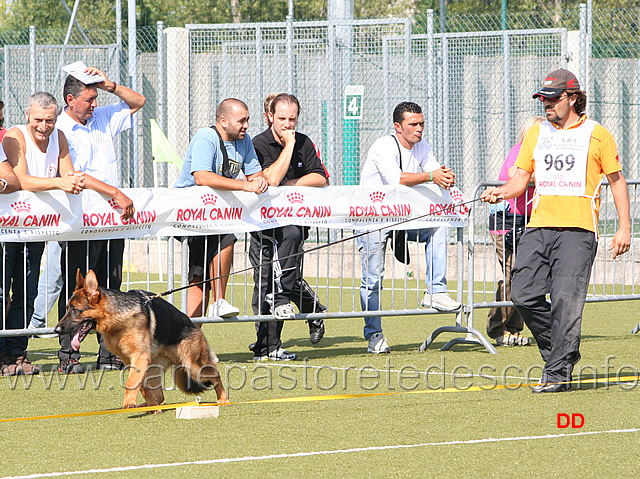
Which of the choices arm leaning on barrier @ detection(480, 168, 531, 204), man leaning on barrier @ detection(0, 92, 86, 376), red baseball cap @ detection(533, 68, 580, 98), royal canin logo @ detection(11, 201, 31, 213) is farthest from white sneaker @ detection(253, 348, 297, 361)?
red baseball cap @ detection(533, 68, 580, 98)

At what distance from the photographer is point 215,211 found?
841 centimetres

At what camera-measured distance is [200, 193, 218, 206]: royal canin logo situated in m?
8.36

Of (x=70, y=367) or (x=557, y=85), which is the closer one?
(x=557, y=85)

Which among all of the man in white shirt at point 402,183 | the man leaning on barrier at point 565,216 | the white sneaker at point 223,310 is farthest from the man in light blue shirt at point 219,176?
the man leaning on barrier at point 565,216

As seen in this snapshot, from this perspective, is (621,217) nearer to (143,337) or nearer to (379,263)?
(379,263)

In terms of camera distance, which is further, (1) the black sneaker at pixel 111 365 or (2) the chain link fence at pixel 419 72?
(2) the chain link fence at pixel 419 72

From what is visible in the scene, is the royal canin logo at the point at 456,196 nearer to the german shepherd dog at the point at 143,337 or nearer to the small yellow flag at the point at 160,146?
the german shepherd dog at the point at 143,337

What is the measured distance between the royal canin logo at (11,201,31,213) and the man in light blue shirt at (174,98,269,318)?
4.22ft

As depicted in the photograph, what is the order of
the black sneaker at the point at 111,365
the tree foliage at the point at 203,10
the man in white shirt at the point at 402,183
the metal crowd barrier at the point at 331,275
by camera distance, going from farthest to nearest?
1. the tree foliage at the point at 203,10
2. the metal crowd barrier at the point at 331,275
3. the man in white shirt at the point at 402,183
4. the black sneaker at the point at 111,365

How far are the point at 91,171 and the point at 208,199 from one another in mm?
933

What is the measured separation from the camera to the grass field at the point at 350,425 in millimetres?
4973

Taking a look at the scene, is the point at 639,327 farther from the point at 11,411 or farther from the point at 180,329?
the point at 11,411

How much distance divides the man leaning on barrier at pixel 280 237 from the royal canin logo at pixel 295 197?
0.13 metres

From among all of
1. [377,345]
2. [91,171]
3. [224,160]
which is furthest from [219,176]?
[377,345]
